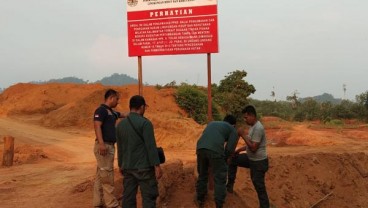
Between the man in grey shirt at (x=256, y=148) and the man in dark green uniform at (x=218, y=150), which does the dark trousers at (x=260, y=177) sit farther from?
the man in dark green uniform at (x=218, y=150)

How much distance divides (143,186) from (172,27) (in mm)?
2926

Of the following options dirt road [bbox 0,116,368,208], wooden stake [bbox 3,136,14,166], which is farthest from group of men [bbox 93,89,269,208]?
wooden stake [bbox 3,136,14,166]

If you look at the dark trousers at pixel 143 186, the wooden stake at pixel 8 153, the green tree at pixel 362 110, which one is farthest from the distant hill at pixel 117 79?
the dark trousers at pixel 143 186

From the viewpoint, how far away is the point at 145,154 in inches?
198

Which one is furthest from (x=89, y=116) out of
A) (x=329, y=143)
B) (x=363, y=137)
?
(x=363, y=137)

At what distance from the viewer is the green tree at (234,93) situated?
79.2 ft

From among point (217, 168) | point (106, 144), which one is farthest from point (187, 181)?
point (106, 144)

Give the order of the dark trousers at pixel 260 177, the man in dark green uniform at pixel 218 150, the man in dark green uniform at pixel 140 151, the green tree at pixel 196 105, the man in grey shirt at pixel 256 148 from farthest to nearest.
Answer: the green tree at pixel 196 105, the dark trousers at pixel 260 177, the man in grey shirt at pixel 256 148, the man in dark green uniform at pixel 218 150, the man in dark green uniform at pixel 140 151

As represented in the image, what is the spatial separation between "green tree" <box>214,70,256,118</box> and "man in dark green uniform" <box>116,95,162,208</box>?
18.9 meters

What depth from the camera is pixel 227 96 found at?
24312 millimetres

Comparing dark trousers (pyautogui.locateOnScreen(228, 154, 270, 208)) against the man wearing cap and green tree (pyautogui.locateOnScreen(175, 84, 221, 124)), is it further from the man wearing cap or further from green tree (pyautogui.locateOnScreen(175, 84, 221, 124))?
green tree (pyautogui.locateOnScreen(175, 84, 221, 124))

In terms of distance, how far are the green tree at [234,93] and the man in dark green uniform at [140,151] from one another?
61.9 feet

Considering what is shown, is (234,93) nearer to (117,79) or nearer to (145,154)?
(145,154)

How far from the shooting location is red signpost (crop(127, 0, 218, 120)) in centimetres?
675
